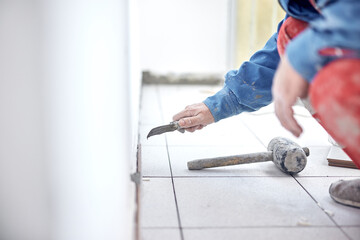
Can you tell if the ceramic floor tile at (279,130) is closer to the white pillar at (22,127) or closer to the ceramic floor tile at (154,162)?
the ceramic floor tile at (154,162)

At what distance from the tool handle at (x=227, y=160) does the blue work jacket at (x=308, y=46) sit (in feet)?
0.65

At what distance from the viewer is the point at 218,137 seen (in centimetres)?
204

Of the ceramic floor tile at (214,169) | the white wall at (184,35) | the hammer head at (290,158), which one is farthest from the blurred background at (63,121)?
the white wall at (184,35)

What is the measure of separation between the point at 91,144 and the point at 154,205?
1.17 ft

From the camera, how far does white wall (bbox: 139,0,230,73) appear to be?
11.0ft

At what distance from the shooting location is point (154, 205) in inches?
51.8

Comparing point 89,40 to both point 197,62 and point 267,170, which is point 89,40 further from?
point 197,62

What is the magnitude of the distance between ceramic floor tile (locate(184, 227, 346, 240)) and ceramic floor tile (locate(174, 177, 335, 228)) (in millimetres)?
28

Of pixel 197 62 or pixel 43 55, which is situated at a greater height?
pixel 43 55

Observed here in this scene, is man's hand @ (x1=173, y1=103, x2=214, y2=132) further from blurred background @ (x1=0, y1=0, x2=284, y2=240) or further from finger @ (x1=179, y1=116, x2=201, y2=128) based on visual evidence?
blurred background @ (x1=0, y1=0, x2=284, y2=240)

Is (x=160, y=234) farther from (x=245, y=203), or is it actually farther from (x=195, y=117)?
(x=195, y=117)

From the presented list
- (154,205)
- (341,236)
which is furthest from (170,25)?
(341,236)

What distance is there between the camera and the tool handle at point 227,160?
1.57 m

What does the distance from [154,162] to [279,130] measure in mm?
748
